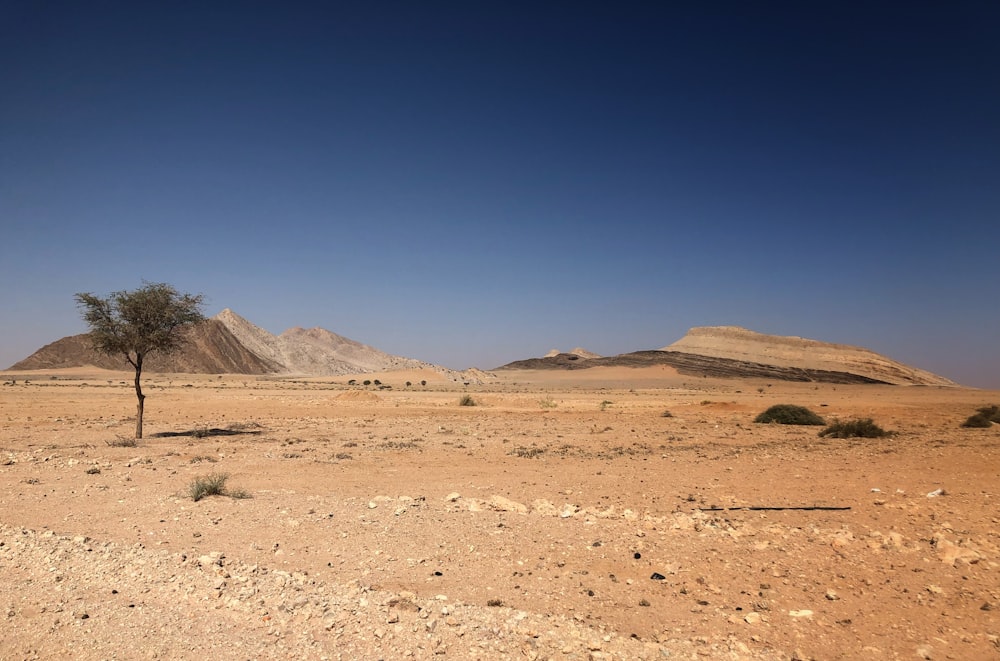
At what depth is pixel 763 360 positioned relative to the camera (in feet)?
304

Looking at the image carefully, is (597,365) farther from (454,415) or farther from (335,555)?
(335,555)

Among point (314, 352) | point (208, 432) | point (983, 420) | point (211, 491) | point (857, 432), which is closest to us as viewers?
point (211, 491)

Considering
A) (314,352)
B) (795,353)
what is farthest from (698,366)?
(314,352)

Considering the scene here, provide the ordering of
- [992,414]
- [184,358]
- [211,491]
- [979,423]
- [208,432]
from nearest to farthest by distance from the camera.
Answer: [211,491]
[208,432]
[979,423]
[992,414]
[184,358]

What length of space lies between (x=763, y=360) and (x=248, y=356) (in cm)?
8949

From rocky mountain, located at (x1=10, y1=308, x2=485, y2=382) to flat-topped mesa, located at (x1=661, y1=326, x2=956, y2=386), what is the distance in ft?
131

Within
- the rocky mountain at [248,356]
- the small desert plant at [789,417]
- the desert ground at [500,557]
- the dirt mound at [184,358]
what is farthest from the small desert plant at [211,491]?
the dirt mound at [184,358]

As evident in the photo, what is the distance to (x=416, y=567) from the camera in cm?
696

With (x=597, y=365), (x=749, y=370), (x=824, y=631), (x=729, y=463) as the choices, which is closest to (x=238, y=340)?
(x=597, y=365)

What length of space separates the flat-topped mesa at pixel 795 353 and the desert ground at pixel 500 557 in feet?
262

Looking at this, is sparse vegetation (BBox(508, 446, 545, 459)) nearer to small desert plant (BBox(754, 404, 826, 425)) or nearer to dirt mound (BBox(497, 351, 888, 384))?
small desert plant (BBox(754, 404, 826, 425))

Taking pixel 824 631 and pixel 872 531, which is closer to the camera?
pixel 824 631

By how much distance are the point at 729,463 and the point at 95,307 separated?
20230 millimetres

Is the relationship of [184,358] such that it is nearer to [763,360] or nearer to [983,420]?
[763,360]
